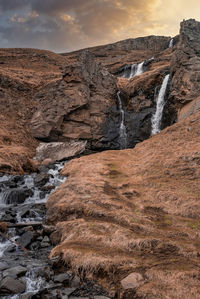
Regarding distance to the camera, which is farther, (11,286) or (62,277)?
(62,277)

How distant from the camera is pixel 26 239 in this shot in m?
10.5

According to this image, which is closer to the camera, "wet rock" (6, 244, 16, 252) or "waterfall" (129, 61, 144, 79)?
"wet rock" (6, 244, 16, 252)

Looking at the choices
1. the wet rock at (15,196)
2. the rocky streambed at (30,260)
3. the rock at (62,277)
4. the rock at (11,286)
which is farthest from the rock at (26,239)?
the wet rock at (15,196)

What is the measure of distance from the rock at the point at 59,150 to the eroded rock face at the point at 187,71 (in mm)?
13237

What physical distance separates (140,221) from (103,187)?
4.16 metres

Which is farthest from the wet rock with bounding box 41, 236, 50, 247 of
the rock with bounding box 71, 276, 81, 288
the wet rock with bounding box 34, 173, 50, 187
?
the wet rock with bounding box 34, 173, 50, 187

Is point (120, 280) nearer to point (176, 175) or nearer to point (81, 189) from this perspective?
point (81, 189)

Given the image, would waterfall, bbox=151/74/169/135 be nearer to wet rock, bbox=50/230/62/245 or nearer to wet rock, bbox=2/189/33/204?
wet rock, bbox=2/189/33/204

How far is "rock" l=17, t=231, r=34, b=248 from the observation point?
10.3 meters

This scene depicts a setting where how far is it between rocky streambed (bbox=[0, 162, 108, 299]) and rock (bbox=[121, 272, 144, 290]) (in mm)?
634

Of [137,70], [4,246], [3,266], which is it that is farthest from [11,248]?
[137,70]

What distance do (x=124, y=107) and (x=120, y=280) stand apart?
32.9 m

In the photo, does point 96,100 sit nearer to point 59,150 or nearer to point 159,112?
point 159,112

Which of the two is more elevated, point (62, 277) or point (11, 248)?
point (62, 277)
